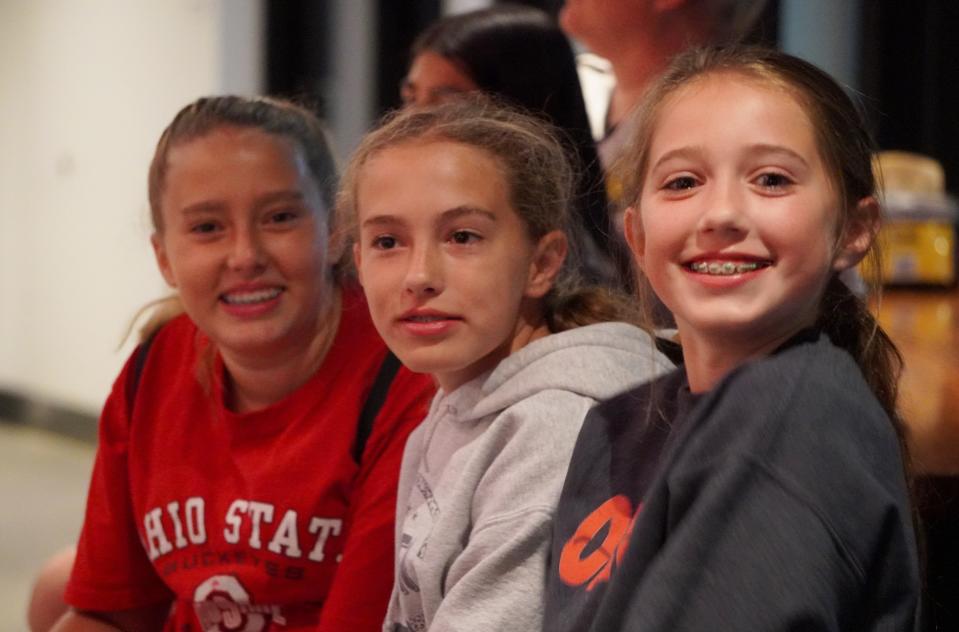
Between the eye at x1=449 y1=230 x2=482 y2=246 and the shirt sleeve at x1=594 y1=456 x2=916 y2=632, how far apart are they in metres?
0.45

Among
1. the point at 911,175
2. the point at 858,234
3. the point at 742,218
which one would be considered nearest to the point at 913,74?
the point at 911,175

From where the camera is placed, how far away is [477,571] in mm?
1228

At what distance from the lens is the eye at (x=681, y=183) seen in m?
1.11

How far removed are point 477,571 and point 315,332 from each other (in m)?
0.51

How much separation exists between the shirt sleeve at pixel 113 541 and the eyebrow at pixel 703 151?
0.90 metres

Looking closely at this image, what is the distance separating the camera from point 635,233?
1.23 m

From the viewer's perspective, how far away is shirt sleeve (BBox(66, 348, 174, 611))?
173 cm

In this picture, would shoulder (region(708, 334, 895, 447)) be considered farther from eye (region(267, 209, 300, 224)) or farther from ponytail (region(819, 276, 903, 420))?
eye (region(267, 209, 300, 224))

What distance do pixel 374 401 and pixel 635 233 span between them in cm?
47

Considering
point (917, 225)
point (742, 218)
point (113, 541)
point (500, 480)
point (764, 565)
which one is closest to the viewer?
point (764, 565)

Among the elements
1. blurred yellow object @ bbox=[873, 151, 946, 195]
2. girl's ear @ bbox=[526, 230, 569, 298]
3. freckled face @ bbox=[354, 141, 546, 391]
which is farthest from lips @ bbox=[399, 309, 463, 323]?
blurred yellow object @ bbox=[873, 151, 946, 195]

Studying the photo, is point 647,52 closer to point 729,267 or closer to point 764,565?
point 729,267

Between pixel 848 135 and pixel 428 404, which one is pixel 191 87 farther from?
pixel 848 135

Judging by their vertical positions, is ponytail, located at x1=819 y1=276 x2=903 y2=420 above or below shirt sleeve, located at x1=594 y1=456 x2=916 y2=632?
above
